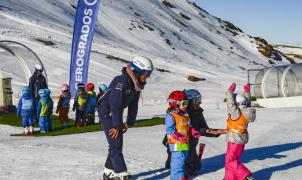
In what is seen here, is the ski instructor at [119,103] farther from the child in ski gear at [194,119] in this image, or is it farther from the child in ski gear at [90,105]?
the child in ski gear at [90,105]

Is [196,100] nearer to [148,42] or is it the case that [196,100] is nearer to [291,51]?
[148,42]

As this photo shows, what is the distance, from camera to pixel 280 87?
2659cm

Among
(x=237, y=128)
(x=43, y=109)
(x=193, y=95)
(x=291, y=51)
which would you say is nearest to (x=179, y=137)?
(x=237, y=128)

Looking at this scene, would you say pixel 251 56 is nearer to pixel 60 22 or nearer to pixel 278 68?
pixel 60 22

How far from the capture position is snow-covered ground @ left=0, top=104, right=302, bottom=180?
784 cm

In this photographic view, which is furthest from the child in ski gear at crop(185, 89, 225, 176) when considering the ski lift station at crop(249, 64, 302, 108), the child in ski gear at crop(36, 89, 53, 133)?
the ski lift station at crop(249, 64, 302, 108)

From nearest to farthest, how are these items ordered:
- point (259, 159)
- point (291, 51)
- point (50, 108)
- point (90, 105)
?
point (259, 159) → point (50, 108) → point (90, 105) → point (291, 51)

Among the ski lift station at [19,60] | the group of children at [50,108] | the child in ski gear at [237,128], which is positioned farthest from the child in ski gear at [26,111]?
the child in ski gear at [237,128]

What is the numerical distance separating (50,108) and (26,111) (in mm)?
957

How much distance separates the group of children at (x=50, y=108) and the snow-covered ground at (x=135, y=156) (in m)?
0.86

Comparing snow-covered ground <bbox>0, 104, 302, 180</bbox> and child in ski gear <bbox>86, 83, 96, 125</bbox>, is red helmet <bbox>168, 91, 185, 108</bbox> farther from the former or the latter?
child in ski gear <bbox>86, 83, 96, 125</bbox>

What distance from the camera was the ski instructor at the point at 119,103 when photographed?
6645 mm

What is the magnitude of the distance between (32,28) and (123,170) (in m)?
55.0

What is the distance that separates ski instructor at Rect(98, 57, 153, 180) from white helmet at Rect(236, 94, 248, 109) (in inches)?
54.6
